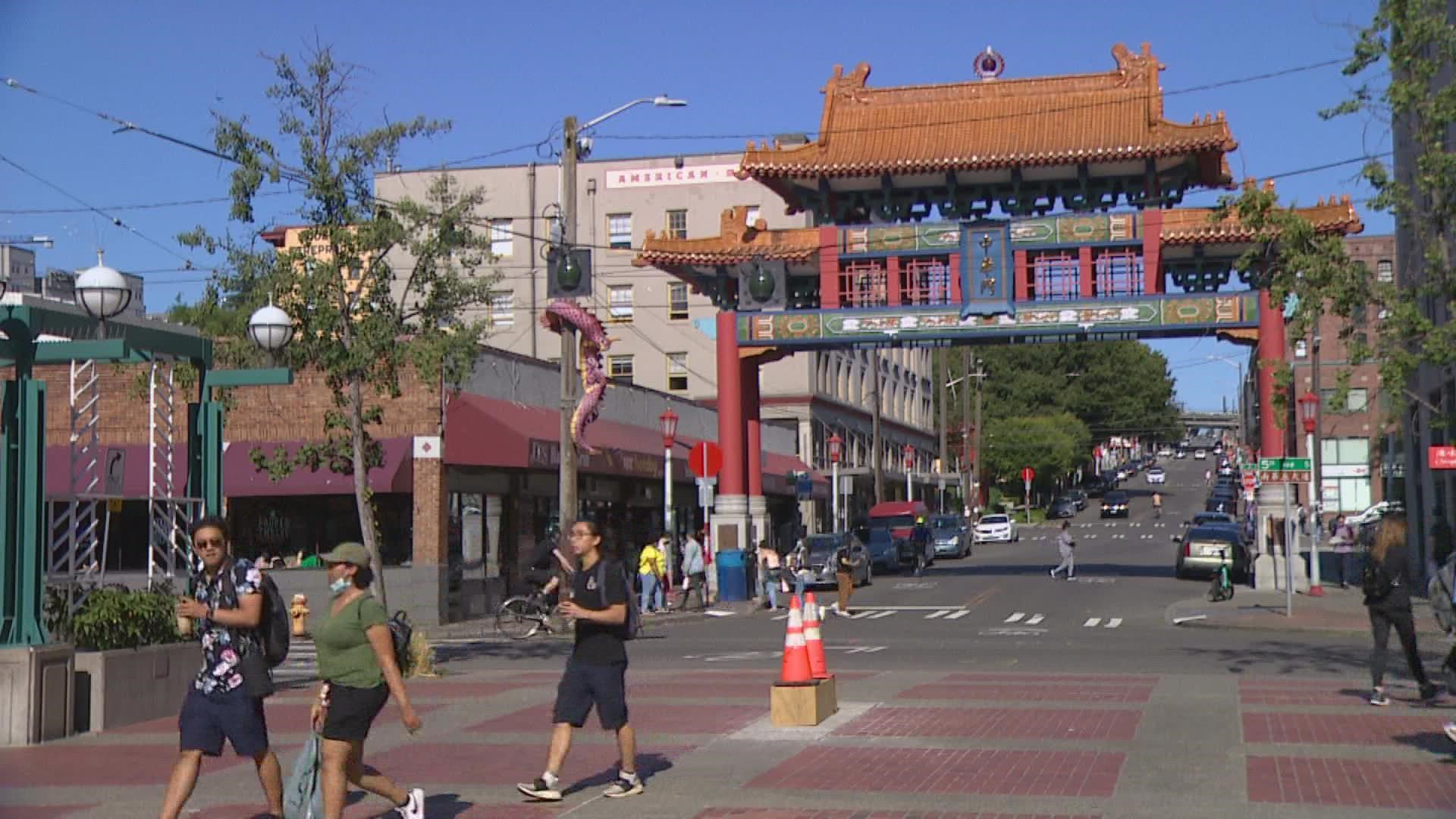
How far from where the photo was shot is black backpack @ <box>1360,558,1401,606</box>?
1491 cm

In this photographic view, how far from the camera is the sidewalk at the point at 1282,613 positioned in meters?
27.3

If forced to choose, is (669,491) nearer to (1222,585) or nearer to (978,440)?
(1222,585)

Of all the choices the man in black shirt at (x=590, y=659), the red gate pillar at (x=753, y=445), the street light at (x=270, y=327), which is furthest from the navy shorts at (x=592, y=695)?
→ the red gate pillar at (x=753, y=445)

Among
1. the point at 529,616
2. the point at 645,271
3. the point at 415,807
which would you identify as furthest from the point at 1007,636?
the point at 645,271

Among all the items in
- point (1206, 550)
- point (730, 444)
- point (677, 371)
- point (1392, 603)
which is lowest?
point (1206, 550)

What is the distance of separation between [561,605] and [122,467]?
22894mm

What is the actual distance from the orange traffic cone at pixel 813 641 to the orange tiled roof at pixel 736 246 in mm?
28535

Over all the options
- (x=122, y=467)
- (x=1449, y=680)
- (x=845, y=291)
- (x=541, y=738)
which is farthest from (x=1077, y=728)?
(x=845, y=291)

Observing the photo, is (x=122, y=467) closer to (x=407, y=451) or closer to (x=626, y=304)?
(x=407, y=451)

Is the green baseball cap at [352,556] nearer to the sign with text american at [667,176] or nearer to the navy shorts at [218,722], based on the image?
the navy shorts at [218,722]

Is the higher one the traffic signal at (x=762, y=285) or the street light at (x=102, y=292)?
the traffic signal at (x=762, y=285)

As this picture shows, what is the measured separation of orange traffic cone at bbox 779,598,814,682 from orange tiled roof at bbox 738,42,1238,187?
2962 centimetres

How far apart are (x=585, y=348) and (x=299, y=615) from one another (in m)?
8.35

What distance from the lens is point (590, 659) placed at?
10.3m
